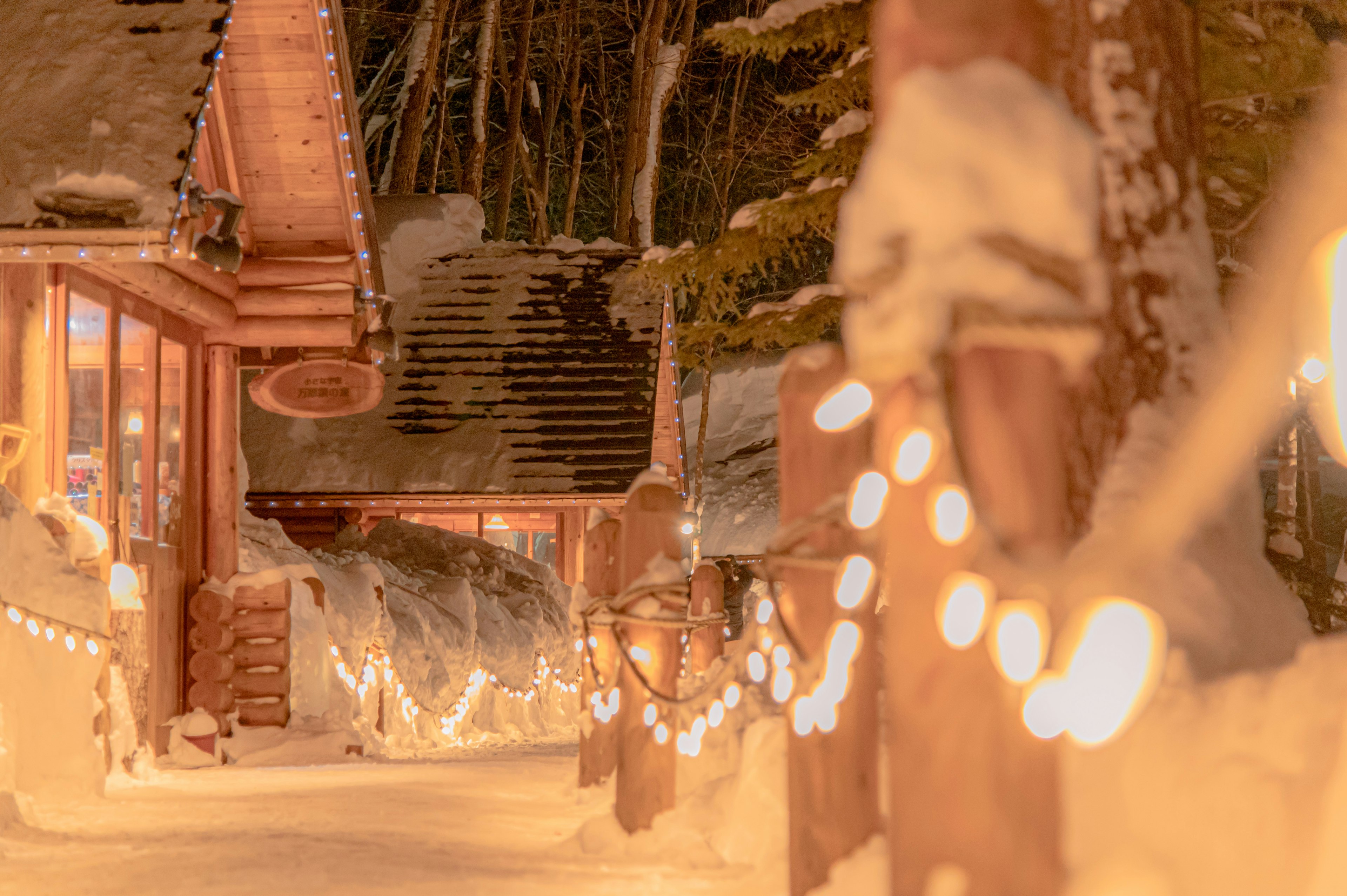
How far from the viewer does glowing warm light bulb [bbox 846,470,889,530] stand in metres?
3.02

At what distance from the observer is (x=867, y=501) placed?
3.06 metres

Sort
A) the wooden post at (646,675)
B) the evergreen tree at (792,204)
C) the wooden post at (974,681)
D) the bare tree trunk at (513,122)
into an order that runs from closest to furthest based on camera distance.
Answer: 1. the wooden post at (974,681)
2. the wooden post at (646,675)
3. the evergreen tree at (792,204)
4. the bare tree trunk at (513,122)

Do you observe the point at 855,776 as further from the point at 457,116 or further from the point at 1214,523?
the point at 457,116

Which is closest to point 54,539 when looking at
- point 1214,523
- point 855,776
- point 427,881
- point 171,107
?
point 171,107

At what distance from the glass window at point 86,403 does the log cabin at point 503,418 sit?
29.9 feet

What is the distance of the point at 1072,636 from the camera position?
2459mm

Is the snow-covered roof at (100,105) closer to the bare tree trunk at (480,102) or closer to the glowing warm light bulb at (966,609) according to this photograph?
the glowing warm light bulb at (966,609)

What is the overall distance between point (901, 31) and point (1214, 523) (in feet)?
5.26

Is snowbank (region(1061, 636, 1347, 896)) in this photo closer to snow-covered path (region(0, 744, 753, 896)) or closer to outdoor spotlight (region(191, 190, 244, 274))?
snow-covered path (region(0, 744, 753, 896))

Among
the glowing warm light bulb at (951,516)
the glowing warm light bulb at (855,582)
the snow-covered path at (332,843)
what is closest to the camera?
the glowing warm light bulb at (951,516)

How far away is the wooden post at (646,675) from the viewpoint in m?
6.04

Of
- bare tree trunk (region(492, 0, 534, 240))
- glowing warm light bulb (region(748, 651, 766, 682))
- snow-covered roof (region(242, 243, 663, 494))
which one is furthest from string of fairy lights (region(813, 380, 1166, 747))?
bare tree trunk (region(492, 0, 534, 240))

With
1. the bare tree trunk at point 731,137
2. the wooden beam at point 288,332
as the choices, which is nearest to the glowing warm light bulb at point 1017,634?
the wooden beam at point 288,332

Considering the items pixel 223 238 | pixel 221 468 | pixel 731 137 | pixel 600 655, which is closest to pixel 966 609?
pixel 600 655
